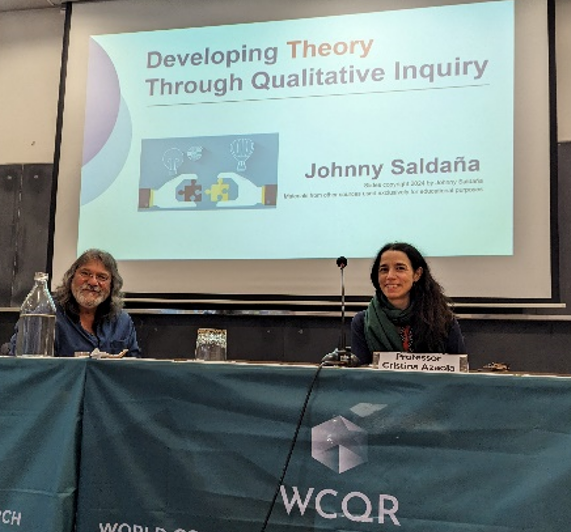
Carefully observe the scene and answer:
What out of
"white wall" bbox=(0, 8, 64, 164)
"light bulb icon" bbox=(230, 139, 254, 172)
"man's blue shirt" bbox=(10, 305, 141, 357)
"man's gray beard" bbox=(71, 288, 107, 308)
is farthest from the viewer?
"white wall" bbox=(0, 8, 64, 164)

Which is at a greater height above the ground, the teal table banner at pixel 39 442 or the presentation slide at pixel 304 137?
the presentation slide at pixel 304 137

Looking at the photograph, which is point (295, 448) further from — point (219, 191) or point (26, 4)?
point (26, 4)

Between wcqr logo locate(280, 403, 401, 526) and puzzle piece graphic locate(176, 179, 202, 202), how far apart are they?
88.0 inches

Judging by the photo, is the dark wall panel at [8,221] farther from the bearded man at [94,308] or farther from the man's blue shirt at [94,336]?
the man's blue shirt at [94,336]

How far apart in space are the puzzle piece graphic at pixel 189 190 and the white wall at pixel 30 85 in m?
0.83

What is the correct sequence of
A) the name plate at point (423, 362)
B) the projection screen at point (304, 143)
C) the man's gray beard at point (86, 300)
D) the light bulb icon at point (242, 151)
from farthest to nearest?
the light bulb icon at point (242, 151), the projection screen at point (304, 143), the man's gray beard at point (86, 300), the name plate at point (423, 362)

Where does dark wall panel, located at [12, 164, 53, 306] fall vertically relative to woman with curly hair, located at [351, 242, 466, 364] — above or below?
above

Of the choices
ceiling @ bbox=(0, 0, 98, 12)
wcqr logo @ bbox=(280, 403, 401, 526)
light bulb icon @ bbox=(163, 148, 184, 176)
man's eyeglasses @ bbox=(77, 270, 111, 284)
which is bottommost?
wcqr logo @ bbox=(280, 403, 401, 526)

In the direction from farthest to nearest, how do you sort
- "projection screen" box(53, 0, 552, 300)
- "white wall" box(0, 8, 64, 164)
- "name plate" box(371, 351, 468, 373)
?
1. "white wall" box(0, 8, 64, 164)
2. "projection screen" box(53, 0, 552, 300)
3. "name plate" box(371, 351, 468, 373)

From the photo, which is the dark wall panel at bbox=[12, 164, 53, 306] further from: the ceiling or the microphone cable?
the microphone cable

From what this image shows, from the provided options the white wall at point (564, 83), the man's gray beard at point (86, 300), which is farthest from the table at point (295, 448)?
the white wall at point (564, 83)

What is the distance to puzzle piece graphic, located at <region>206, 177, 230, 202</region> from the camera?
333cm

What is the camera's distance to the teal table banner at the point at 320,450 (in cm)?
117

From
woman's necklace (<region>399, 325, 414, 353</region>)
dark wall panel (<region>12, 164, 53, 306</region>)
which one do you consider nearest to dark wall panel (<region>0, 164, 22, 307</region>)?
dark wall panel (<region>12, 164, 53, 306</region>)
